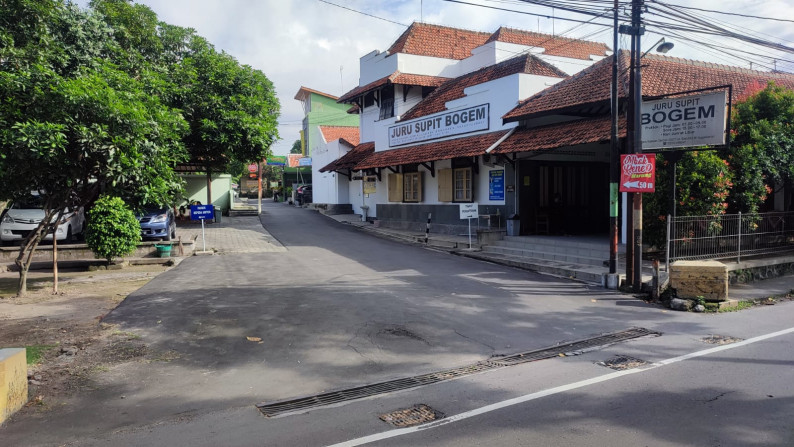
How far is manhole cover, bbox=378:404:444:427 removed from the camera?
15.1ft

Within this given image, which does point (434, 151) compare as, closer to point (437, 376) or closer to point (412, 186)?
point (412, 186)

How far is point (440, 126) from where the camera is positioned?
68.3 feet

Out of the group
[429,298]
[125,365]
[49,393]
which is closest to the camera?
[49,393]

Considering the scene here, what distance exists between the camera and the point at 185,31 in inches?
849

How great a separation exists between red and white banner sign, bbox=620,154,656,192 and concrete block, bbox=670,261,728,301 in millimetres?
1754

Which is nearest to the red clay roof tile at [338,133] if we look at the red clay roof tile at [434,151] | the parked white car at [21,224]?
the red clay roof tile at [434,151]

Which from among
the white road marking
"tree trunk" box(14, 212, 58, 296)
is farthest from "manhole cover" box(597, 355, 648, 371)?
"tree trunk" box(14, 212, 58, 296)

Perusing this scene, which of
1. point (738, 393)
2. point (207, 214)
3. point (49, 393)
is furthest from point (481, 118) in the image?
point (49, 393)

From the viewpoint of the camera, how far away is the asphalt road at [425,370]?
4.37 m

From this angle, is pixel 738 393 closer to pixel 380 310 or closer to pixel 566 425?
pixel 566 425

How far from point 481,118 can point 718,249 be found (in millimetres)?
9195

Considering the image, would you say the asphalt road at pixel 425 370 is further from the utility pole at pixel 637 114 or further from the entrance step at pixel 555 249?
the entrance step at pixel 555 249

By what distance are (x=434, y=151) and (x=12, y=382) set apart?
663 inches

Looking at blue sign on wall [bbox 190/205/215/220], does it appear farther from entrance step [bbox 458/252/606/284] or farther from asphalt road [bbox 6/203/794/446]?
entrance step [bbox 458/252/606/284]
